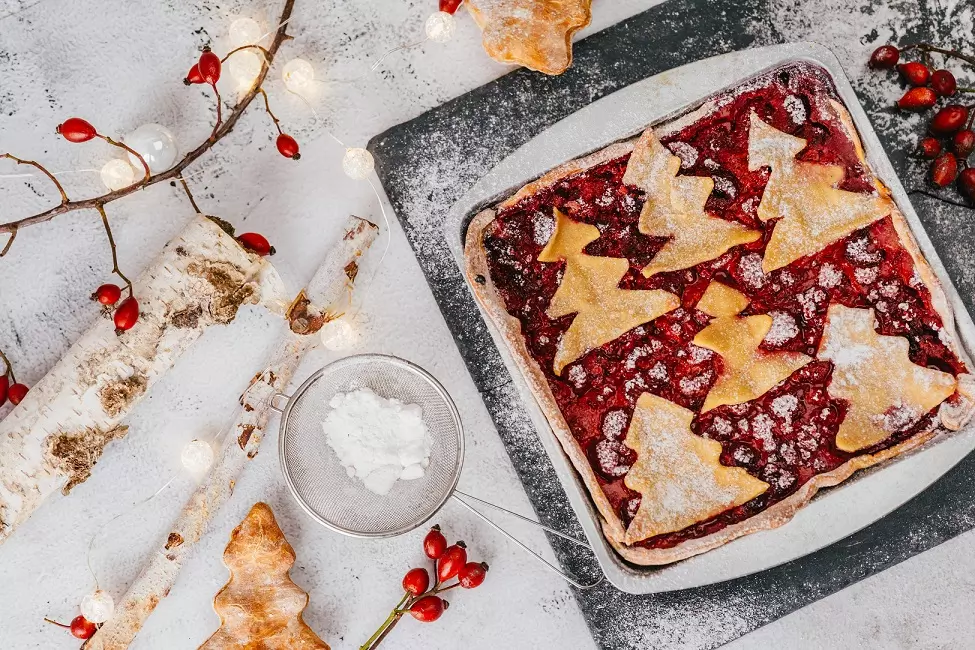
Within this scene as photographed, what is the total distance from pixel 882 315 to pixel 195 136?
2.56 meters

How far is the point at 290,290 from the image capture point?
2.48 m

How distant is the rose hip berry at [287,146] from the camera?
232 centimetres

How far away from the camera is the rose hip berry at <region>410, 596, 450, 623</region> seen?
243 centimetres

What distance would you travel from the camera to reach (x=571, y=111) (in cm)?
243

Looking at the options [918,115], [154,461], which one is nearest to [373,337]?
[154,461]

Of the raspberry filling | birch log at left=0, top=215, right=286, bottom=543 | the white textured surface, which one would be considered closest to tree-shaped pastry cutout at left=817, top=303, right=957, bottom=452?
the raspberry filling

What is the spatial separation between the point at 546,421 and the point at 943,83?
74.6 inches

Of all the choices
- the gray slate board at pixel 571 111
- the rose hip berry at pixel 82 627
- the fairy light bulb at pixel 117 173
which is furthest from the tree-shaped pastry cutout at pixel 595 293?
the rose hip berry at pixel 82 627

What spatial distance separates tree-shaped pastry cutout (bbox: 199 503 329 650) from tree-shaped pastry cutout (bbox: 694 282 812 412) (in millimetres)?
1651

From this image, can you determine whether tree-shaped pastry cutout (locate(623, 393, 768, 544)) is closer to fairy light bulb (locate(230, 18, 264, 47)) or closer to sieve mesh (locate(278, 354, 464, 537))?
sieve mesh (locate(278, 354, 464, 537))

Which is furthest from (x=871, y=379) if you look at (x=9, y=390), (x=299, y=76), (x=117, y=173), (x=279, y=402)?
(x=9, y=390)

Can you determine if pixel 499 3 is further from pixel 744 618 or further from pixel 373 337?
pixel 744 618

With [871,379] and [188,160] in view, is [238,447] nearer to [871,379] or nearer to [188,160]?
[188,160]

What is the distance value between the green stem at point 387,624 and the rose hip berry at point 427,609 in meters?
0.05
